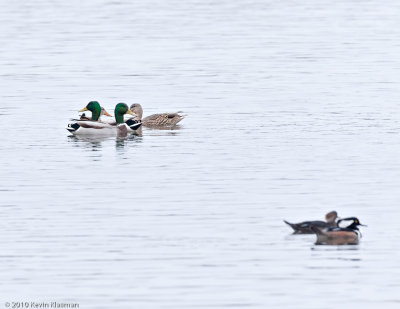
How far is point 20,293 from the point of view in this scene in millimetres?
16938

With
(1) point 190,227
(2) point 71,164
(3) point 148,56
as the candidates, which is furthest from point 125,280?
(3) point 148,56

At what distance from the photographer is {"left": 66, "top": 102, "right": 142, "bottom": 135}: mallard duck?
106 feet

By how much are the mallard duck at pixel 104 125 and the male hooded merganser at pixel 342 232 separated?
13659mm

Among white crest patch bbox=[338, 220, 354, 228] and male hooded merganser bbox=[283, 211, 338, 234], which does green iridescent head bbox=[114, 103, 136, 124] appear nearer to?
male hooded merganser bbox=[283, 211, 338, 234]

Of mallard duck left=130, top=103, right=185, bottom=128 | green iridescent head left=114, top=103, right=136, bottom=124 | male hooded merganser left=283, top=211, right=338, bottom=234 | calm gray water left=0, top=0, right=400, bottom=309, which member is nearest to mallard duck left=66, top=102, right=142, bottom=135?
green iridescent head left=114, top=103, right=136, bottom=124

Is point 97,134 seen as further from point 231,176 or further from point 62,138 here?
point 231,176

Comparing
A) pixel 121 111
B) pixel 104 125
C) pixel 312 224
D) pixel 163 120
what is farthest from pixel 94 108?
pixel 312 224

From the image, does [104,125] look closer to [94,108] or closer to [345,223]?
[94,108]

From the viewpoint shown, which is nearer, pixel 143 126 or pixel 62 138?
pixel 62 138

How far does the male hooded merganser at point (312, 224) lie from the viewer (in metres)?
19.6

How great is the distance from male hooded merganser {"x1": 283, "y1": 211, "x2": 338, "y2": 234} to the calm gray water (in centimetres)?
17

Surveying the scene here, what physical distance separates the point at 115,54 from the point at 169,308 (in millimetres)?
36148

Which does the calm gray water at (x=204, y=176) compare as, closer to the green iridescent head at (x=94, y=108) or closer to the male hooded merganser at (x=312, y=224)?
the male hooded merganser at (x=312, y=224)

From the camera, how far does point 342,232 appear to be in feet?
64.0
